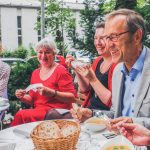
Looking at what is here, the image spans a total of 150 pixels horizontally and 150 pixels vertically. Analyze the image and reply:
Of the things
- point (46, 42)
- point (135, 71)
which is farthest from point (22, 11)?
point (135, 71)

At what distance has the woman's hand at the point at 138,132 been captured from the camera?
183 centimetres

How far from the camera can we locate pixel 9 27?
1198 inches

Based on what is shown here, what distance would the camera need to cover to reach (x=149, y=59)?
7.85ft

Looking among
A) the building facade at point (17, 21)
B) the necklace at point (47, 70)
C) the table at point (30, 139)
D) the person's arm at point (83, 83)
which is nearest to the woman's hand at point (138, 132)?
the table at point (30, 139)

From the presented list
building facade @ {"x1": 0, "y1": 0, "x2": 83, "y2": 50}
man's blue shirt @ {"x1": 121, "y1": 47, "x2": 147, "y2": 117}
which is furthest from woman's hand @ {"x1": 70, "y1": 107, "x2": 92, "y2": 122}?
building facade @ {"x1": 0, "y1": 0, "x2": 83, "y2": 50}

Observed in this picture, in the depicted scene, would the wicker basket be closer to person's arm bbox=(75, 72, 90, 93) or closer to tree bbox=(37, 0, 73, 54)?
person's arm bbox=(75, 72, 90, 93)

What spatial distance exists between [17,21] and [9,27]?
1.28 m

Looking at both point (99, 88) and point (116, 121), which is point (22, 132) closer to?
point (116, 121)

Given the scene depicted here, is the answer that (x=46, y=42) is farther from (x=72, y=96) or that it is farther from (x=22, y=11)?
(x=22, y=11)

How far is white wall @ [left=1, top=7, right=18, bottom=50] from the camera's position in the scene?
29.9 meters

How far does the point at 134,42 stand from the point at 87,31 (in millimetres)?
3906

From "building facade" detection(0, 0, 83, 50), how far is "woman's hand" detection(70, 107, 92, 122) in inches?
1082

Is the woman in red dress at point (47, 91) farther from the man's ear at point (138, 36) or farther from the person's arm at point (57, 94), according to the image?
the man's ear at point (138, 36)

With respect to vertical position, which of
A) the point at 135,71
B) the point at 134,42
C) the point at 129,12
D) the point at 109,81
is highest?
the point at 129,12
